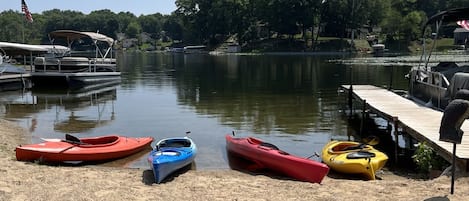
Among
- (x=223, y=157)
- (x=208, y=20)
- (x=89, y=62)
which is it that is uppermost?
(x=208, y=20)

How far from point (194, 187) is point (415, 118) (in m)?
7.47

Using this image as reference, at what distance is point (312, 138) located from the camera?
1652 centimetres

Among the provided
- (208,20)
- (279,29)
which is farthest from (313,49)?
(208,20)

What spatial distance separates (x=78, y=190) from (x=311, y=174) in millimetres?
4709

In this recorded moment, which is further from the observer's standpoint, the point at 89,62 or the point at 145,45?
the point at 145,45

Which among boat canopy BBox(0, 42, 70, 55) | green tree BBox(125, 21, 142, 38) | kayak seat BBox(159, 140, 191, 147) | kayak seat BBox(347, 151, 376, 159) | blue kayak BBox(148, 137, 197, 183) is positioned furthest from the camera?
green tree BBox(125, 21, 142, 38)

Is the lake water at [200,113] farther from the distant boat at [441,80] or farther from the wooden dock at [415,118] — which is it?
the distant boat at [441,80]

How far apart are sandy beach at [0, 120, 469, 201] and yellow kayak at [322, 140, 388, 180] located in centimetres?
34

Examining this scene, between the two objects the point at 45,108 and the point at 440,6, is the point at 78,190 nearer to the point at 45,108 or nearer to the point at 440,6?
the point at 45,108

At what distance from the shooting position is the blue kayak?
34.5 ft

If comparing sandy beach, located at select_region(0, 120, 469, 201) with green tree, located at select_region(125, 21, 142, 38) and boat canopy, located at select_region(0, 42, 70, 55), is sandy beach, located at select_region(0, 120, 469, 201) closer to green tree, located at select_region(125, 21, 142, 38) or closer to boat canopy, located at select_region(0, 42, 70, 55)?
boat canopy, located at select_region(0, 42, 70, 55)

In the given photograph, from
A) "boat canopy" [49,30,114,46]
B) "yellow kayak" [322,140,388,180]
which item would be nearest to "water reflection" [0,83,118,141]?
"boat canopy" [49,30,114,46]

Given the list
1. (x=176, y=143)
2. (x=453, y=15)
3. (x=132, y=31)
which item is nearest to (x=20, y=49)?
(x=176, y=143)

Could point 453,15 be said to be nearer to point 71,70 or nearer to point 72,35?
point 71,70
